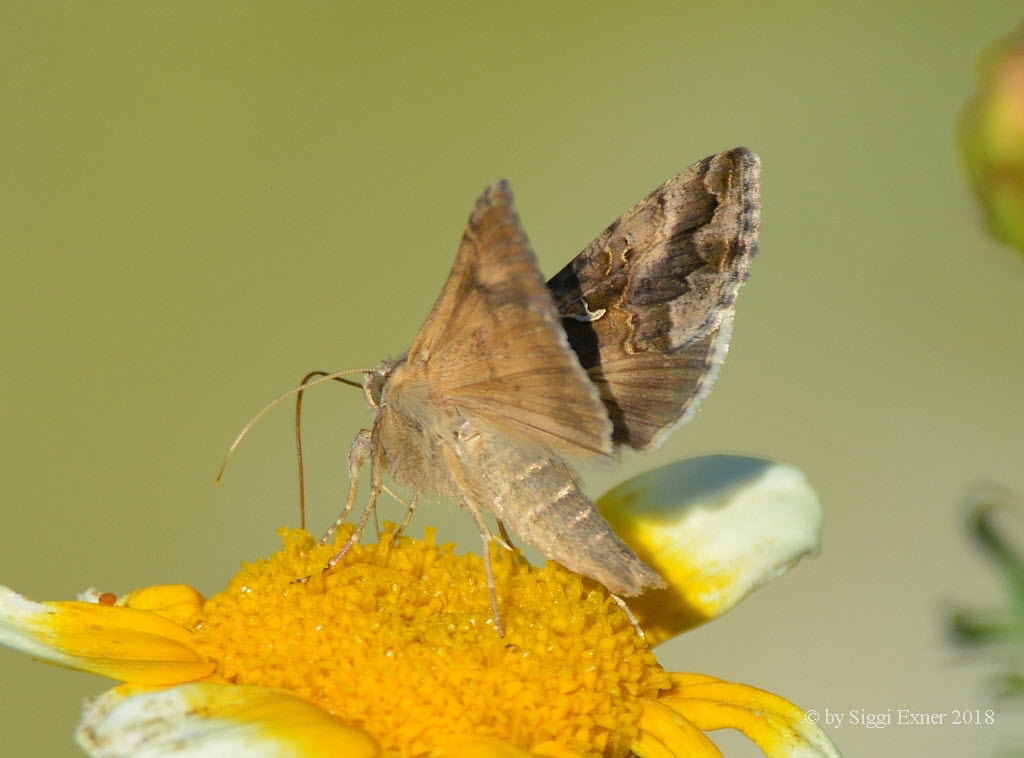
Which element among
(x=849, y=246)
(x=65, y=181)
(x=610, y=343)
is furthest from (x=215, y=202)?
(x=610, y=343)

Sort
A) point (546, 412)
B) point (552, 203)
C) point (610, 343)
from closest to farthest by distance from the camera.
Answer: point (546, 412), point (610, 343), point (552, 203)

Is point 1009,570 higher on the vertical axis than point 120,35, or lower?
lower

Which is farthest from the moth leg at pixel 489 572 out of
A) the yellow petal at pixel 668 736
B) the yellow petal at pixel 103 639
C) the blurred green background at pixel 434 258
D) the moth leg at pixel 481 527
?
the blurred green background at pixel 434 258

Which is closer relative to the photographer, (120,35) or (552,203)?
(552,203)

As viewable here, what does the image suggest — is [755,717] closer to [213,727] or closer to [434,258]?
[213,727]

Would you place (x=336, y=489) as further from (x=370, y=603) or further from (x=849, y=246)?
(x=370, y=603)

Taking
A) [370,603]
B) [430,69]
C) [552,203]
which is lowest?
[370,603]

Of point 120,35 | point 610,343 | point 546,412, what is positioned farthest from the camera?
point 120,35

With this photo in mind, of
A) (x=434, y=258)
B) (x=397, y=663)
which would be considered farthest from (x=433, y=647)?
(x=434, y=258)
